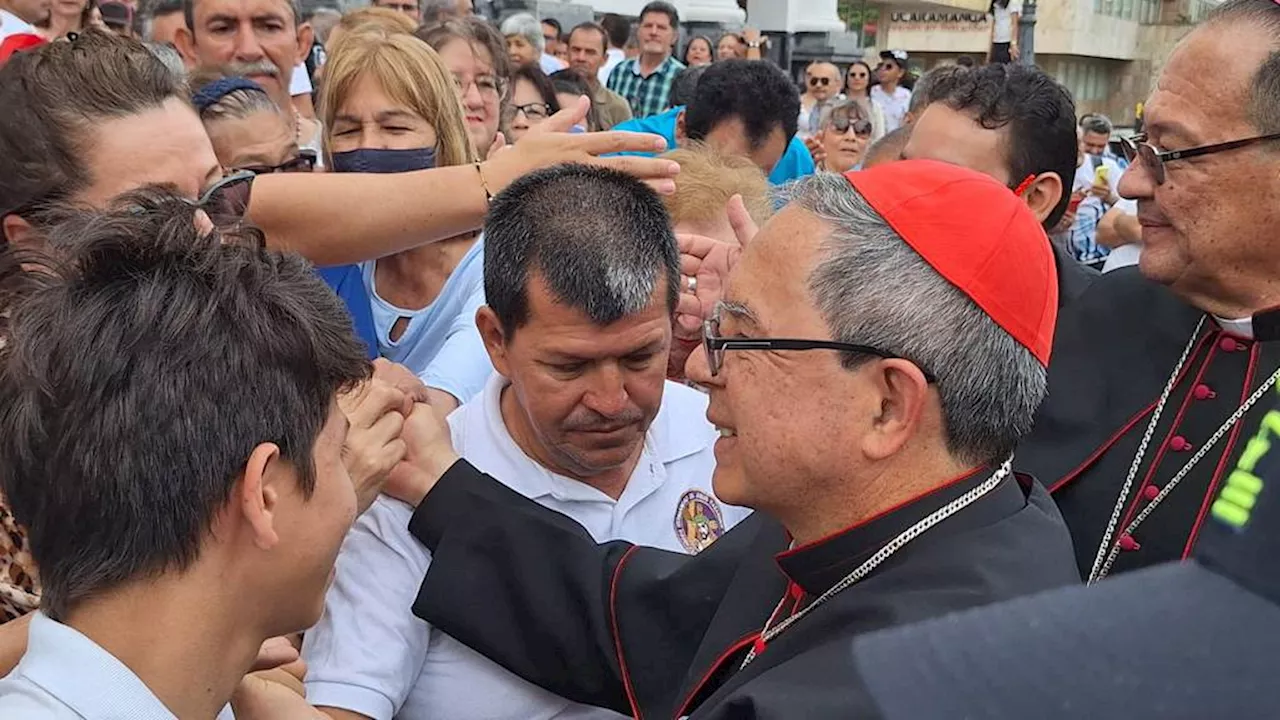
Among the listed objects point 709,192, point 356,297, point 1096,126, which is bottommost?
point 1096,126

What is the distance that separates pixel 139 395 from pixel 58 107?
881 millimetres

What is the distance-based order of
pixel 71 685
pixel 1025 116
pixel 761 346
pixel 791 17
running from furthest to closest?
pixel 791 17 < pixel 1025 116 < pixel 761 346 < pixel 71 685

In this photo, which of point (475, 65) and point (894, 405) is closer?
point (894, 405)

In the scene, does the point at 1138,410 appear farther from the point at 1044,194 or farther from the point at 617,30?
the point at 617,30

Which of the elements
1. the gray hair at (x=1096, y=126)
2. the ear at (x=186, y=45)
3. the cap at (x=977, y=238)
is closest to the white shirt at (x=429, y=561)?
the cap at (x=977, y=238)

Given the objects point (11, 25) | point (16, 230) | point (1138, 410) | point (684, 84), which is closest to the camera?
point (16, 230)

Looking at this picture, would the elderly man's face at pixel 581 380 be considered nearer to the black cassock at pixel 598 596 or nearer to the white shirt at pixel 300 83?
the black cassock at pixel 598 596

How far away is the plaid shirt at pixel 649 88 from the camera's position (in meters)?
9.21

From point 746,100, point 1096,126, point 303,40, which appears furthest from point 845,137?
point 1096,126

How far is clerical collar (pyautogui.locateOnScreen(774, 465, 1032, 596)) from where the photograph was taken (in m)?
1.83

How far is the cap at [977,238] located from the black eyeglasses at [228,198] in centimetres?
102

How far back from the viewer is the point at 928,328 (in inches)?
71.2

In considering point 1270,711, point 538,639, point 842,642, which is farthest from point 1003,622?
point 538,639

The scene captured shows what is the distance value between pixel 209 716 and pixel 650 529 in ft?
3.73
